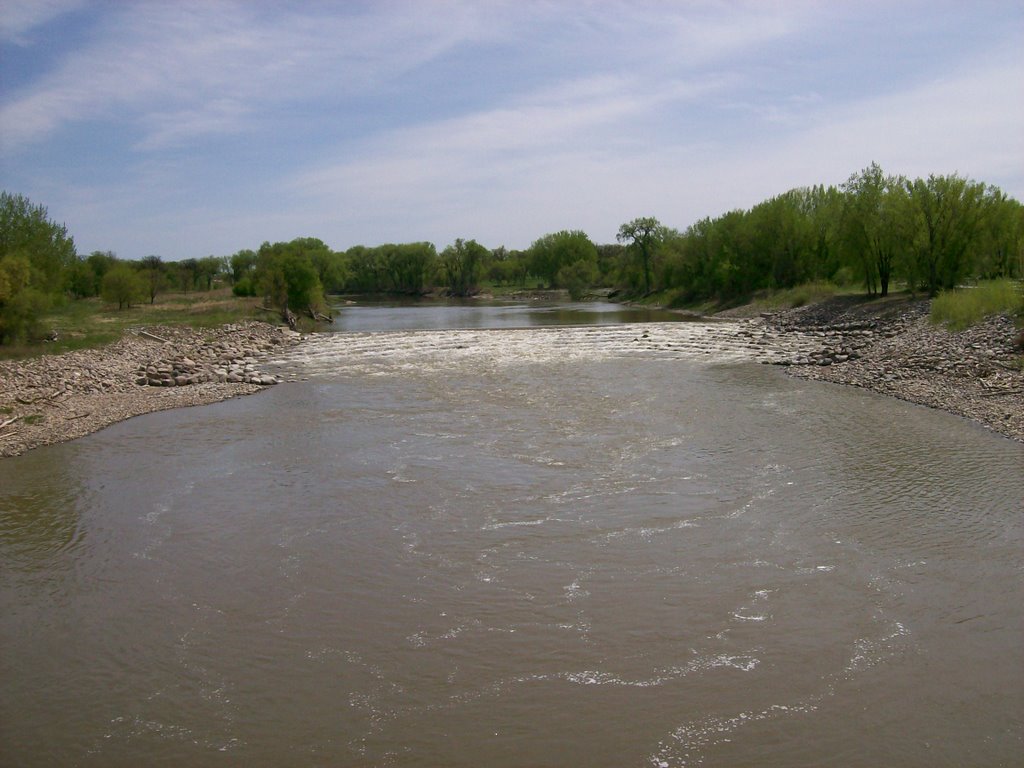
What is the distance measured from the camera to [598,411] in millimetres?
21688

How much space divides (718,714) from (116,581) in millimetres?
8666

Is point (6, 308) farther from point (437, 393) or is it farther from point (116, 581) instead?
point (116, 581)

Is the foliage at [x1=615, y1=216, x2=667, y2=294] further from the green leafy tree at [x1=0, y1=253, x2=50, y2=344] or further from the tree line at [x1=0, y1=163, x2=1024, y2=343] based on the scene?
the green leafy tree at [x1=0, y1=253, x2=50, y2=344]

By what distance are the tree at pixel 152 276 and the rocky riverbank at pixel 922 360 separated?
52205mm


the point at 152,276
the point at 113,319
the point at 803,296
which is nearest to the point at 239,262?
the point at 152,276

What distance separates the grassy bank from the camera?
29672 millimetres

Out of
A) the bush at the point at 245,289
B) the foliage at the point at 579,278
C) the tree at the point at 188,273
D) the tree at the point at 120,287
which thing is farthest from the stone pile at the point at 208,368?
the foliage at the point at 579,278

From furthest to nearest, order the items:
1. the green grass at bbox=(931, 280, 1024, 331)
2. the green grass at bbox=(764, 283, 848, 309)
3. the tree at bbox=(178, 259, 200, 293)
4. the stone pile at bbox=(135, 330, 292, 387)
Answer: the tree at bbox=(178, 259, 200, 293) < the green grass at bbox=(764, 283, 848, 309) < the green grass at bbox=(931, 280, 1024, 331) < the stone pile at bbox=(135, 330, 292, 387)

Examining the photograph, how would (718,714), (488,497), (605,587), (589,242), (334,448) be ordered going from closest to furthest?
(718,714) < (605,587) < (488,497) < (334,448) < (589,242)

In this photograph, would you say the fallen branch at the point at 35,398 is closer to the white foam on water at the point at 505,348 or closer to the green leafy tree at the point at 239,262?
the white foam on water at the point at 505,348

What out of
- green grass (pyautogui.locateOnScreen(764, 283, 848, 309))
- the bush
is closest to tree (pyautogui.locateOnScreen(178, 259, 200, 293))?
the bush

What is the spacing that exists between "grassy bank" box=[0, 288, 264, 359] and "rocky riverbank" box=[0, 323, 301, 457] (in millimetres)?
871

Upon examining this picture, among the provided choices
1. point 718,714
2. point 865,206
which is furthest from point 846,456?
point 865,206

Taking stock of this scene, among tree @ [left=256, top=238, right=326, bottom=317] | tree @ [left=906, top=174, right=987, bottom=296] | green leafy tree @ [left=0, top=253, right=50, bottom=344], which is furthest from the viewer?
tree @ [left=256, top=238, right=326, bottom=317]
